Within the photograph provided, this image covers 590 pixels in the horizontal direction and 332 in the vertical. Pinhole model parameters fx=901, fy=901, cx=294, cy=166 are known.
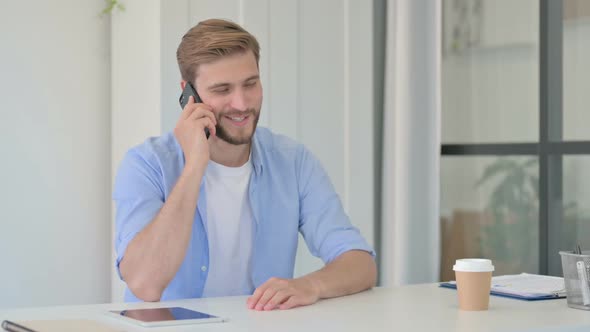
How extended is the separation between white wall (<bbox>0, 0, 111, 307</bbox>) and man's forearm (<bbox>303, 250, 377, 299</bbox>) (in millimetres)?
1489

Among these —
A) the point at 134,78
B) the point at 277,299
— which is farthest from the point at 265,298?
the point at 134,78

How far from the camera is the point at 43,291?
330 cm

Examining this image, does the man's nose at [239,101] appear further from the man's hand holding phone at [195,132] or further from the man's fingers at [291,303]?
the man's fingers at [291,303]

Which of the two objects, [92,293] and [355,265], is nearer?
[355,265]

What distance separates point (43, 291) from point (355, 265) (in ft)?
5.25

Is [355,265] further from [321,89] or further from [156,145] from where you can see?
[321,89]

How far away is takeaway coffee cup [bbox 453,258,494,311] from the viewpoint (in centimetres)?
172

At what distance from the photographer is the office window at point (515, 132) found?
313 centimetres

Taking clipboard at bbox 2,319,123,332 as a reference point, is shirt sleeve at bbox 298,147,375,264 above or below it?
above

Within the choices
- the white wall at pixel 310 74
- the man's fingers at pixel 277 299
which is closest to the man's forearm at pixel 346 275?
the man's fingers at pixel 277 299

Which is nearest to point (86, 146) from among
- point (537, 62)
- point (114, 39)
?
point (114, 39)

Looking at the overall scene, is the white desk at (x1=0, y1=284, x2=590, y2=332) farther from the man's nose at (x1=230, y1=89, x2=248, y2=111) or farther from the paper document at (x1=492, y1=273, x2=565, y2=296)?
the man's nose at (x1=230, y1=89, x2=248, y2=111)

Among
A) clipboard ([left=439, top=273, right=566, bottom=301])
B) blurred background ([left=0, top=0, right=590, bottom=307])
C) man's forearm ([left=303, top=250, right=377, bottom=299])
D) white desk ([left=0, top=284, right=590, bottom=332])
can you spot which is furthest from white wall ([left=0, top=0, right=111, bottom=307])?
clipboard ([left=439, top=273, right=566, bottom=301])

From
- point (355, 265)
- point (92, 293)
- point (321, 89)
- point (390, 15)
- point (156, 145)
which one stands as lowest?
point (92, 293)
